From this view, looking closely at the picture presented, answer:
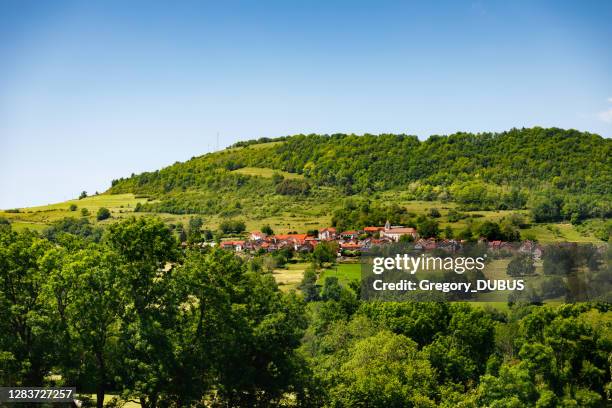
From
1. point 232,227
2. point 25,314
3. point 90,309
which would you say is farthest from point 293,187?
point 90,309

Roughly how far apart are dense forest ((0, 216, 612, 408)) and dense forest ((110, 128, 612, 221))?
92333 mm

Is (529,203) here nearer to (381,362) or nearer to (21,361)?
(381,362)

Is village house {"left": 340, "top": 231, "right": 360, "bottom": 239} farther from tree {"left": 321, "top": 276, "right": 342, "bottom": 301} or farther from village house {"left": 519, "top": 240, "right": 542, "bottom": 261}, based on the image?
tree {"left": 321, "top": 276, "right": 342, "bottom": 301}

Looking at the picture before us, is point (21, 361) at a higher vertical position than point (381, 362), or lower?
higher

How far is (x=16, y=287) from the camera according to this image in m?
26.5

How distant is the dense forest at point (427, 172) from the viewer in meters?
134

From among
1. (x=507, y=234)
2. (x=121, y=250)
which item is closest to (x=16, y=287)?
(x=121, y=250)

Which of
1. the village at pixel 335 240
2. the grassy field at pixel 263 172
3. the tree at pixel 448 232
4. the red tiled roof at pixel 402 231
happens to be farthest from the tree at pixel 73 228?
the grassy field at pixel 263 172

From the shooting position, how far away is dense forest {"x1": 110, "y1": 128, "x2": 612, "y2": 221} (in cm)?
13412

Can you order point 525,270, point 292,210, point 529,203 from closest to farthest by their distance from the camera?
point 525,270 → point 529,203 → point 292,210

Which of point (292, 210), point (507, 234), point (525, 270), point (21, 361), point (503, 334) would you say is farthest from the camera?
point (292, 210)

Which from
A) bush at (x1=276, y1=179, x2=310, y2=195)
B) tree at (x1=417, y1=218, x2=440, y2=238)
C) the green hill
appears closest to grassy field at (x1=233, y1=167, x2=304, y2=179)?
the green hill

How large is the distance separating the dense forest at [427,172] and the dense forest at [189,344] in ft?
303

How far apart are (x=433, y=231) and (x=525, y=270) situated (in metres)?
40.9
